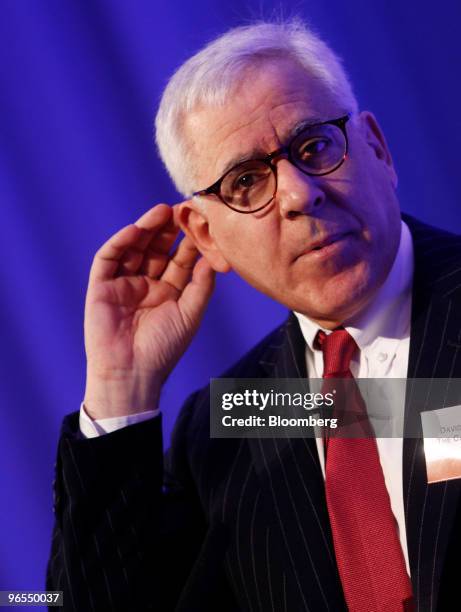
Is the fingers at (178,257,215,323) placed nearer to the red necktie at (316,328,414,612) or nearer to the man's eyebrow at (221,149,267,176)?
the man's eyebrow at (221,149,267,176)

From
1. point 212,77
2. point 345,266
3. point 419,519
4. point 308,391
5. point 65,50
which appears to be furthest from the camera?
point 65,50

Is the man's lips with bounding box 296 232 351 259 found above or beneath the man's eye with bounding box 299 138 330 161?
beneath

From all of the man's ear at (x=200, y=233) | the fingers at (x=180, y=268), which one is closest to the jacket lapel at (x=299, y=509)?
the man's ear at (x=200, y=233)

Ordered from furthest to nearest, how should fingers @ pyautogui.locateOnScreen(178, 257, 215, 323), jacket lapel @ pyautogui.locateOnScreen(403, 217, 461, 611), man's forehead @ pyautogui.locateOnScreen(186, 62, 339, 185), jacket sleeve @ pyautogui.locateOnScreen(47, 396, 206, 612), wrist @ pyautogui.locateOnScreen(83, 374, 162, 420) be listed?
1. fingers @ pyautogui.locateOnScreen(178, 257, 215, 323)
2. wrist @ pyautogui.locateOnScreen(83, 374, 162, 420)
3. jacket sleeve @ pyautogui.locateOnScreen(47, 396, 206, 612)
4. man's forehead @ pyautogui.locateOnScreen(186, 62, 339, 185)
5. jacket lapel @ pyautogui.locateOnScreen(403, 217, 461, 611)

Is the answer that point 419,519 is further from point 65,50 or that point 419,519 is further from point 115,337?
point 65,50

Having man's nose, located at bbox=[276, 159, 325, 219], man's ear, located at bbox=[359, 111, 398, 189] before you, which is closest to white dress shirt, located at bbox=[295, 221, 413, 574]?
man's ear, located at bbox=[359, 111, 398, 189]

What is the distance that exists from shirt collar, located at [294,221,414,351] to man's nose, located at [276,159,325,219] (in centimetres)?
28

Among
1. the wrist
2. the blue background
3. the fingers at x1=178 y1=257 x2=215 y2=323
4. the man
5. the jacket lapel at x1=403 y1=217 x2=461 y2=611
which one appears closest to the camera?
the jacket lapel at x1=403 y1=217 x2=461 y2=611

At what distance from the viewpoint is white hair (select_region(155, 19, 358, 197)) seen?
1584 millimetres

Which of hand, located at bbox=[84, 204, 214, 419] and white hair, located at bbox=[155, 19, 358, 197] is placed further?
hand, located at bbox=[84, 204, 214, 419]

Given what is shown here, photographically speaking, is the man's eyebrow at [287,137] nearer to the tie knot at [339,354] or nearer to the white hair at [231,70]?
the white hair at [231,70]

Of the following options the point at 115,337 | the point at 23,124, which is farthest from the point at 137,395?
the point at 23,124

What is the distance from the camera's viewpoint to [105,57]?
219cm

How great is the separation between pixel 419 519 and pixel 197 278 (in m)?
0.92
